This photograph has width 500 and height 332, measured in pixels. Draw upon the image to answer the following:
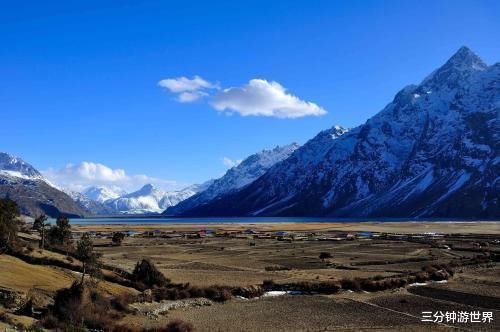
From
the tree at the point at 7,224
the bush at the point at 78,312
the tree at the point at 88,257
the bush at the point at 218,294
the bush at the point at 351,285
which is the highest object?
the tree at the point at 7,224

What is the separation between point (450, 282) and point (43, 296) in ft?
128

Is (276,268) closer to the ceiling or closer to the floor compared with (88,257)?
closer to the floor

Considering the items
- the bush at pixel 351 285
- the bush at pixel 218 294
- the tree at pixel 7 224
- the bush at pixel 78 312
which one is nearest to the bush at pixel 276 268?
the bush at pixel 351 285

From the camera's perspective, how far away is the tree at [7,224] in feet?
161

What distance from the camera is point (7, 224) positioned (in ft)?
175

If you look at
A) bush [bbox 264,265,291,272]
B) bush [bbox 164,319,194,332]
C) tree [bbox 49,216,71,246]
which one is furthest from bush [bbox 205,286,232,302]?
tree [bbox 49,216,71,246]

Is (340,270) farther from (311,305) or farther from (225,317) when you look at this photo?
(225,317)

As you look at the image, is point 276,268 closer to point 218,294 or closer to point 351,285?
point 351,285

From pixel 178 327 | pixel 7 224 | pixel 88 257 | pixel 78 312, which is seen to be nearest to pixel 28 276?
pixel 88 257

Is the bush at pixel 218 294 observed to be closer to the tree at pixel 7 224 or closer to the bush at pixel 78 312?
the bush at pixel 78 312

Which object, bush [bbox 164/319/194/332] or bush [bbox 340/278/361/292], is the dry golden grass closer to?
bush [bbox 164/319/194/332]

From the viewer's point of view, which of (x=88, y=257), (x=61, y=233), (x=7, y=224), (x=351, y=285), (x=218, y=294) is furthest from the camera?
(x=61, y=233)

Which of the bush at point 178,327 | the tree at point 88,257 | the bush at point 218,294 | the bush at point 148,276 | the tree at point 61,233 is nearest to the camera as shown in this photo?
the bush at point 178,327

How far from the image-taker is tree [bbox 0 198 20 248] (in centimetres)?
4900
